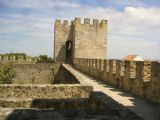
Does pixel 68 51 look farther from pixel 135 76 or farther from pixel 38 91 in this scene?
pixel 38 91

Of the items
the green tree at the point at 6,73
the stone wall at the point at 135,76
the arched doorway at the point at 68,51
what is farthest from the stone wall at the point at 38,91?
the arched doorway at the point at 68,51

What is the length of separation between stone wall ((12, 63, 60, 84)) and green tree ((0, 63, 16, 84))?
0.67 meters

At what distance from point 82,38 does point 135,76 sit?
65.6 ft

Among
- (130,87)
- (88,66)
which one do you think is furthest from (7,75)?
(130,87)

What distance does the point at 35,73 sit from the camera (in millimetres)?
30953

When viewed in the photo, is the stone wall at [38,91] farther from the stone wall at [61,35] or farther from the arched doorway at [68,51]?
the arched doorway at [68,51]

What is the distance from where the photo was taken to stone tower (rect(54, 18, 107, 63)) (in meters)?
32.7

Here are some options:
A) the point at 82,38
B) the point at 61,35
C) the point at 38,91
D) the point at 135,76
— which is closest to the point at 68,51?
the point at 61,35

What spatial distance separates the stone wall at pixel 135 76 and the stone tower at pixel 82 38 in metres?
13.3

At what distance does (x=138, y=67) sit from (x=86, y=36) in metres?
21.0

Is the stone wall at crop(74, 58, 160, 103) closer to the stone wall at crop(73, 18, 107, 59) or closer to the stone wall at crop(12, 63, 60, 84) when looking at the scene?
the stone wall at crop(12, 63, 60, 84)

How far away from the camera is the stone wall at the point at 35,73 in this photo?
99.8ft

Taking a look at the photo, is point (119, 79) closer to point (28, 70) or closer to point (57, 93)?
point (57, 93)

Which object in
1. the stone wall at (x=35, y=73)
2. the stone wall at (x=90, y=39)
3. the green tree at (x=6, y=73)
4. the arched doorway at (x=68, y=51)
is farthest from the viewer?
the arched doorway at (x=68, y=51)
